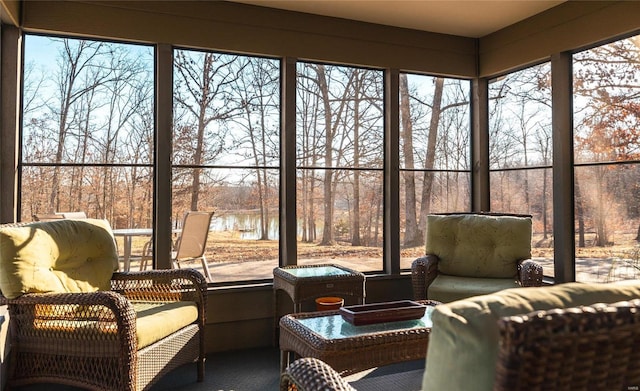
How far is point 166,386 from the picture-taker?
9.76ft

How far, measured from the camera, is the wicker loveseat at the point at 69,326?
2.39 meters

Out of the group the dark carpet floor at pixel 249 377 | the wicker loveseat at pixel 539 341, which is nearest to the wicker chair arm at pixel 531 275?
the dark carpet floor at pixel 249 377

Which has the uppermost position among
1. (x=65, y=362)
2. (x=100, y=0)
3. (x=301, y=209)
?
(x=100, y=0)

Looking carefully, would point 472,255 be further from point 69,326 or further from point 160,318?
point 69,326

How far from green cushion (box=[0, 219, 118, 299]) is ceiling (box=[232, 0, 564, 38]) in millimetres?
2252

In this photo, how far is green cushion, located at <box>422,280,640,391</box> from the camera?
0.90 meters

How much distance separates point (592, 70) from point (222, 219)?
3.32m

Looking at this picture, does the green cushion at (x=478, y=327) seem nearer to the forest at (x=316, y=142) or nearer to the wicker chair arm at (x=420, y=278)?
the wicker chair arm at (x=420, y=278)

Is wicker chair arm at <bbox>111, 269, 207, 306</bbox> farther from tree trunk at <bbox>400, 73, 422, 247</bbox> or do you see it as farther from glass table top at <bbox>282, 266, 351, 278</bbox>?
tree trunk at <bbox>400, 73, 422, 247</bbox>

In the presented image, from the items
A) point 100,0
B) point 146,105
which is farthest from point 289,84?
point 100,0

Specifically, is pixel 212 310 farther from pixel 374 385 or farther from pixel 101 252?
pixel 374 385

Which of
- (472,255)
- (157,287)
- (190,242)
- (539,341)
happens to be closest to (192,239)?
(190,242)

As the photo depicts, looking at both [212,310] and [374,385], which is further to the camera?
[212,310]

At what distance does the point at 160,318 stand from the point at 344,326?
1.08 meters
